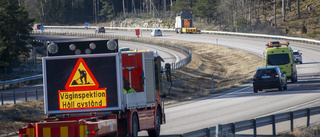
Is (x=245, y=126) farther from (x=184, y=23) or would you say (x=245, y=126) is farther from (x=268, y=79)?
(x=184, y=23)

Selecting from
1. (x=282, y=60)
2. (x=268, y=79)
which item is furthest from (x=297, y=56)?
(x=268, y=79)

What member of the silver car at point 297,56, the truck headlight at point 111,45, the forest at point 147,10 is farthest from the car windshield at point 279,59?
the forest at point 147,10

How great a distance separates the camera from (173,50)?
7031 centimetres

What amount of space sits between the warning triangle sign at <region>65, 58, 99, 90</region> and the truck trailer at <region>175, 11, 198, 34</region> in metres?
73.6

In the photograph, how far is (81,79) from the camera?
12078mm

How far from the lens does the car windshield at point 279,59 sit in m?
32.2

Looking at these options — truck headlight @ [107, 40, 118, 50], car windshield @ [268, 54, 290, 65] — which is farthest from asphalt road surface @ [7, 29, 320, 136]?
truck headlight @ [107, 40, 118, 50]

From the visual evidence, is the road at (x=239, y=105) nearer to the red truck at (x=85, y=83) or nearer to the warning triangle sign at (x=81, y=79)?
the red truck at (x=85, y=83)

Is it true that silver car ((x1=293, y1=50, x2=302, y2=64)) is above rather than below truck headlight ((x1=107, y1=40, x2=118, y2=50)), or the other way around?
below

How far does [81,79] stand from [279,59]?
22.7 metres

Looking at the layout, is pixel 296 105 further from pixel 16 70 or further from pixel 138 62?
pixel 16 70

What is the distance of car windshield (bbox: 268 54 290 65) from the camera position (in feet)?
106

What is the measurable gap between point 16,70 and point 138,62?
34.6 metres

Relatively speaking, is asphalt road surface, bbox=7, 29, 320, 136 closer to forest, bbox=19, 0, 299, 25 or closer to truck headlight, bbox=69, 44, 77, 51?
truck headlight, bbox=69, 44, 77, 51
